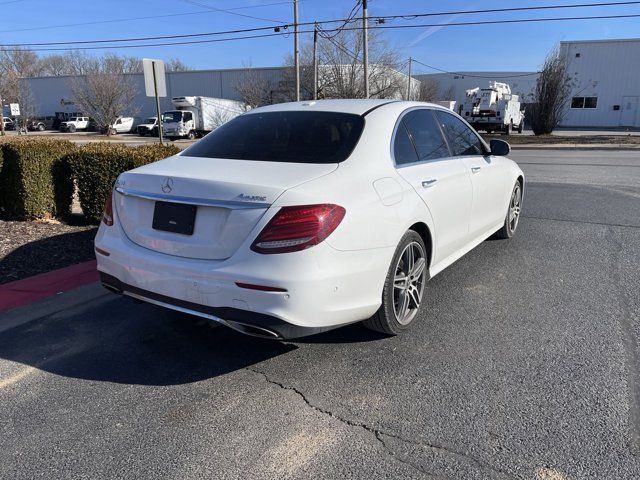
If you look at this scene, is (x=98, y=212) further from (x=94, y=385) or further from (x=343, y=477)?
(x=343, y=477)

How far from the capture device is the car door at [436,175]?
12.4 ft

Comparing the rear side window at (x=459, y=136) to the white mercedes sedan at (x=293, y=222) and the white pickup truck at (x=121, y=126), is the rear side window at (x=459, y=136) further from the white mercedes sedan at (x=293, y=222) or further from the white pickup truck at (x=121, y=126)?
the white pickup truck at (x=121, y=126)

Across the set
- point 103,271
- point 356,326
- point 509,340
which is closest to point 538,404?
point 509,340

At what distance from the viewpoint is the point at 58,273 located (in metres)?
5.11

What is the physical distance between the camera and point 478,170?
486 centimetres

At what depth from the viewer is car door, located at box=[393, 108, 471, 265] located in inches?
148

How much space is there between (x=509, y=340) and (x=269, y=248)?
6.48 feet

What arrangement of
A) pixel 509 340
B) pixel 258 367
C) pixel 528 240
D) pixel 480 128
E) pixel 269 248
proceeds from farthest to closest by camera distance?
pixel 480 128
pixel 528 240
pixel 509 340
pixel 258 367
pixel 269 248

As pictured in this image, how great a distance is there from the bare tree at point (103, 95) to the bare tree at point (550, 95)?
36803 mm

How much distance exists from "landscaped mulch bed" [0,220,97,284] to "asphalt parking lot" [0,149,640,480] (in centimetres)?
94

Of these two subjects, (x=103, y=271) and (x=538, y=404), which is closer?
(x=538, y=404)

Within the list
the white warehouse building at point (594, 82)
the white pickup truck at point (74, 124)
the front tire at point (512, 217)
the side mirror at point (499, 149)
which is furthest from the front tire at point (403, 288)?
the white pickup truck at point (74, 124)

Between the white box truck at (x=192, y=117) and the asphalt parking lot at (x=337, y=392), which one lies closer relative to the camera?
the asphalt parking lot at (x=337, y=392)

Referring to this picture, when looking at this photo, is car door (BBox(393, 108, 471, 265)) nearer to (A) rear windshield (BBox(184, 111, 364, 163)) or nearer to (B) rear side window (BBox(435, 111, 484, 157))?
(B) rear side window (BBox(435, 111, 484, 157))
